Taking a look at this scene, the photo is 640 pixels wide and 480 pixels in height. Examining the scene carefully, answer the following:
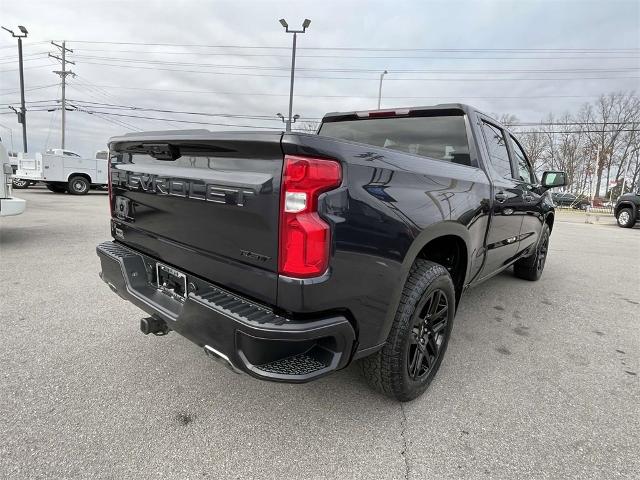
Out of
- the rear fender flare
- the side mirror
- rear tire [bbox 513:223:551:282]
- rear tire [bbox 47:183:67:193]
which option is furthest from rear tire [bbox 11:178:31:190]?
the rear fender flare

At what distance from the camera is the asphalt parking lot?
1878mm

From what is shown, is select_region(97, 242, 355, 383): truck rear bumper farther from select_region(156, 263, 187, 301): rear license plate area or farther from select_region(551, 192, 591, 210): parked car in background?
select_region(551, 192, 591, 210): parked car in background

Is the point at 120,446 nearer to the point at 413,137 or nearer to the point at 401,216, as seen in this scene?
the point at 401,216

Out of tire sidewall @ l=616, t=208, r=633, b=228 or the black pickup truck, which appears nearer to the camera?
the black pickup truck

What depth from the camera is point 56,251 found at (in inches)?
231

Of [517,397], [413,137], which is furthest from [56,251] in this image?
[517,397]

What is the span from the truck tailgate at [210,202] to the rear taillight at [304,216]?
0.05 meters

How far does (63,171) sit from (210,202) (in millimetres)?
17495

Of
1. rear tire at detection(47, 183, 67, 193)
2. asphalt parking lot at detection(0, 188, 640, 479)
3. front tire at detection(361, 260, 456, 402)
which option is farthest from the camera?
rear tire at detection(47, 183, 67, 193)

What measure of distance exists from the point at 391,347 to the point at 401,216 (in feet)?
2.31

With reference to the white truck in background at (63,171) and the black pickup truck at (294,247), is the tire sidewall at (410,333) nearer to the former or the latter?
the black pickup truck at (294,247)

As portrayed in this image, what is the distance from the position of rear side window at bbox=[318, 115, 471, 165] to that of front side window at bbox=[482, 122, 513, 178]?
0.34 meters

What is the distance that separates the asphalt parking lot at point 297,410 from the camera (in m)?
1.88

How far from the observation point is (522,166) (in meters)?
4.31
